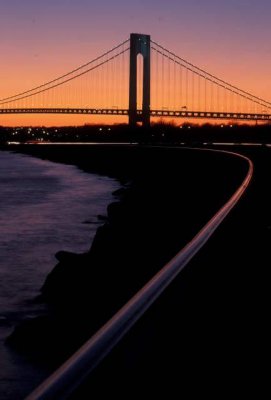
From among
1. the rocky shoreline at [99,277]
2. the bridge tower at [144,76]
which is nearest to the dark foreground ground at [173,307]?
the rocky shoreline at [99,277]

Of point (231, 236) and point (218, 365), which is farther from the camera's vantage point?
point (231, 236)

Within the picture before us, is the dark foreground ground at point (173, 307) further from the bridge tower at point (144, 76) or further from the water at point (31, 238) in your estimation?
the bridge tower at point (144, 76)

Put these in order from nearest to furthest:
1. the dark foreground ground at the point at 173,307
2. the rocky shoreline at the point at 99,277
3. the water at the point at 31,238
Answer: the dark foreground ground at the point at 173,307 < the water at the point at 31,238 < the rocky shoreline at the point at 99,277

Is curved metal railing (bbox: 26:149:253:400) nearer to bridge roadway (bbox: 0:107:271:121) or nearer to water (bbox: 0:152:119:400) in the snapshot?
water (bbox: 0:152:119:400)

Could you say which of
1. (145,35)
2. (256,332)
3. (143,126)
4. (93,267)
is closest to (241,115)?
(143,126)

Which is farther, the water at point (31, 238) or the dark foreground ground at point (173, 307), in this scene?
the water at point (31, 238)

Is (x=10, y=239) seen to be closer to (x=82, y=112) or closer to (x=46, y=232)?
(x=46, y=232)

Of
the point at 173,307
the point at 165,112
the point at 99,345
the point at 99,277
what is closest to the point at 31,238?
the point at 99,277
